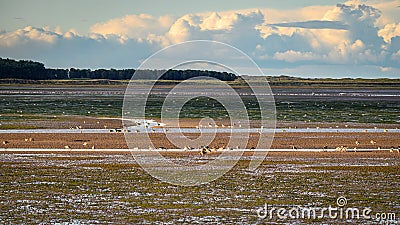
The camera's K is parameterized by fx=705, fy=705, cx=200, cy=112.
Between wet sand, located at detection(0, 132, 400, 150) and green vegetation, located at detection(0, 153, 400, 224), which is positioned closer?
green vegetation, located at detection(0, 153, 400, 224)

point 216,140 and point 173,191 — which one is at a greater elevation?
point 216,140

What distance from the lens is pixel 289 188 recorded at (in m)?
22.3

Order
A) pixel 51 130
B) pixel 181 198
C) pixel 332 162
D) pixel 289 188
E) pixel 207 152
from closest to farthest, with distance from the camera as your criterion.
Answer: pixel 181 198, pixel 289 188, pixel 332 162, pixel 207 152, pixel 51 130

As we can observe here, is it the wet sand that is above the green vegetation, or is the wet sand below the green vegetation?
above

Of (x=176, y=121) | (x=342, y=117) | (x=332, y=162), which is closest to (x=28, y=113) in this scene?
(x=176, y=121)

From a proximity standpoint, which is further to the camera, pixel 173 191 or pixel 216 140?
pixel 216 140

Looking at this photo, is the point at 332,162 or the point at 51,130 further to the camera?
the point at 51,130

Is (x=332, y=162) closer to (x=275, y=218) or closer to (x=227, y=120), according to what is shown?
(x=275, y=218)

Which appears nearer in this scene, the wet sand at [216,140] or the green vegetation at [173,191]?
the green vegetation at [173,191]

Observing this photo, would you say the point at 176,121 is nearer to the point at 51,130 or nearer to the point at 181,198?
the point at 51,130

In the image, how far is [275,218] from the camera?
706 inches

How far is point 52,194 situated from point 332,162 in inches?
495

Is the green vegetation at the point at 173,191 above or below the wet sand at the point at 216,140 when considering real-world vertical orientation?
below

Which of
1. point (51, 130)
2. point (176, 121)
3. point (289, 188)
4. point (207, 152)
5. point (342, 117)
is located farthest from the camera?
point (342, 117)
